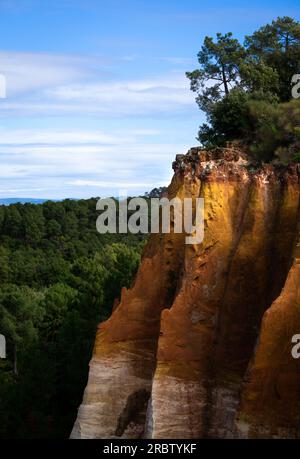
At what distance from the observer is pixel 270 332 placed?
16500mm

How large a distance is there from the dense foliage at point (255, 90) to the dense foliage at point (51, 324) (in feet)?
40.6

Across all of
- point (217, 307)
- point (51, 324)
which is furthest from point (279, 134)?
point (51, 324)

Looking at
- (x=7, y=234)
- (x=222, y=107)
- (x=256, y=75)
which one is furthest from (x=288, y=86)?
(x=7, y=234)

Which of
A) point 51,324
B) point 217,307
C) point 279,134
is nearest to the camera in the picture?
point 217,307

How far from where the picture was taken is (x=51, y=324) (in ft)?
160

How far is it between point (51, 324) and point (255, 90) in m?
22.6

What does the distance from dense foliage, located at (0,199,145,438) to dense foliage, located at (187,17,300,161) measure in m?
12.4

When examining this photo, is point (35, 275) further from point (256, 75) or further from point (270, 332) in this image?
point (270, 332)

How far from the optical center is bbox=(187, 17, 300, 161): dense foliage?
78.8 feet

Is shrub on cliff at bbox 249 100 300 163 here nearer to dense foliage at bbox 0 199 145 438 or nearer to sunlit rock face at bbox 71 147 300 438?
sunlit rock face at bbox 71 147 300 438

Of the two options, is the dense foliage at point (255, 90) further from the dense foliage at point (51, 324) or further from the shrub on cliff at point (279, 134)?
the dense foliage at point (51, 324)

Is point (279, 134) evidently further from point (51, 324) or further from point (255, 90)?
point (51, 324)

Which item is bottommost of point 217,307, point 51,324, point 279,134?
point 51,324

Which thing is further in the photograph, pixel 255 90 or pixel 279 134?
pixel 255 90
